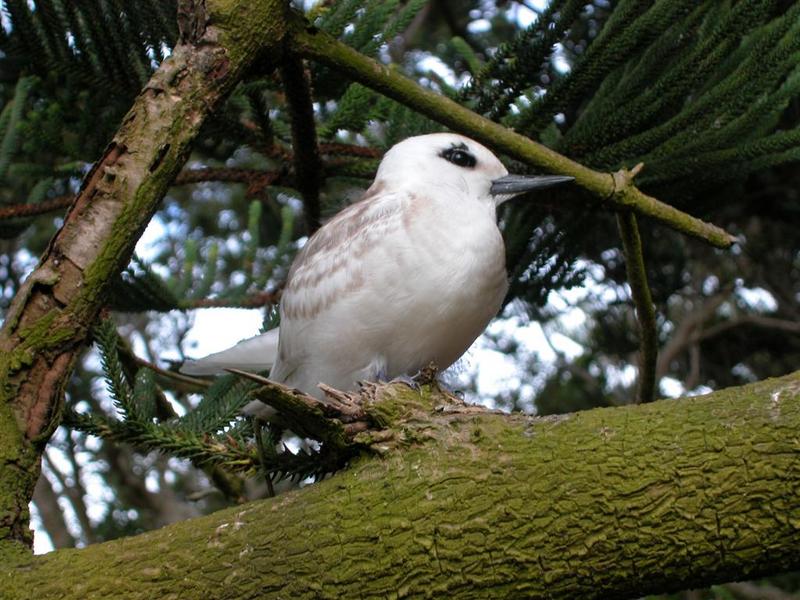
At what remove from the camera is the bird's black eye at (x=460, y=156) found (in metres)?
3.54

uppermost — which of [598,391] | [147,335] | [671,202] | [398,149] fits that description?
[147,335]

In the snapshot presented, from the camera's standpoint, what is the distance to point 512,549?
210cm

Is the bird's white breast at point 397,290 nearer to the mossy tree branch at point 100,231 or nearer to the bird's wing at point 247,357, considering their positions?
the bird's wing at point 247,357

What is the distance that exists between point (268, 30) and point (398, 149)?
0.87 meters

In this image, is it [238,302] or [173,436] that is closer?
[173,436]

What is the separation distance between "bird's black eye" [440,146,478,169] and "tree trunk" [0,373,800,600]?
1.37 m

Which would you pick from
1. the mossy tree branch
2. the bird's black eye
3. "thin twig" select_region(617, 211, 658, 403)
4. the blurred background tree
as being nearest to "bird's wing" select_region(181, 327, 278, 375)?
A: the blurred background tree

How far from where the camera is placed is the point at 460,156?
3553mm

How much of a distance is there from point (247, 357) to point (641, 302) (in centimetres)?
147

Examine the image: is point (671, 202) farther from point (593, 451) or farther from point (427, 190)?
point (593, 451)

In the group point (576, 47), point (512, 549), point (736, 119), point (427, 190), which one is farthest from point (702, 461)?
point (576, 47)

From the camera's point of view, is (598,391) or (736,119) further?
(598,391)

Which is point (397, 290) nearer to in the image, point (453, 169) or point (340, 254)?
point (340, 254)

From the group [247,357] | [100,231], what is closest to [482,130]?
[100,231]
